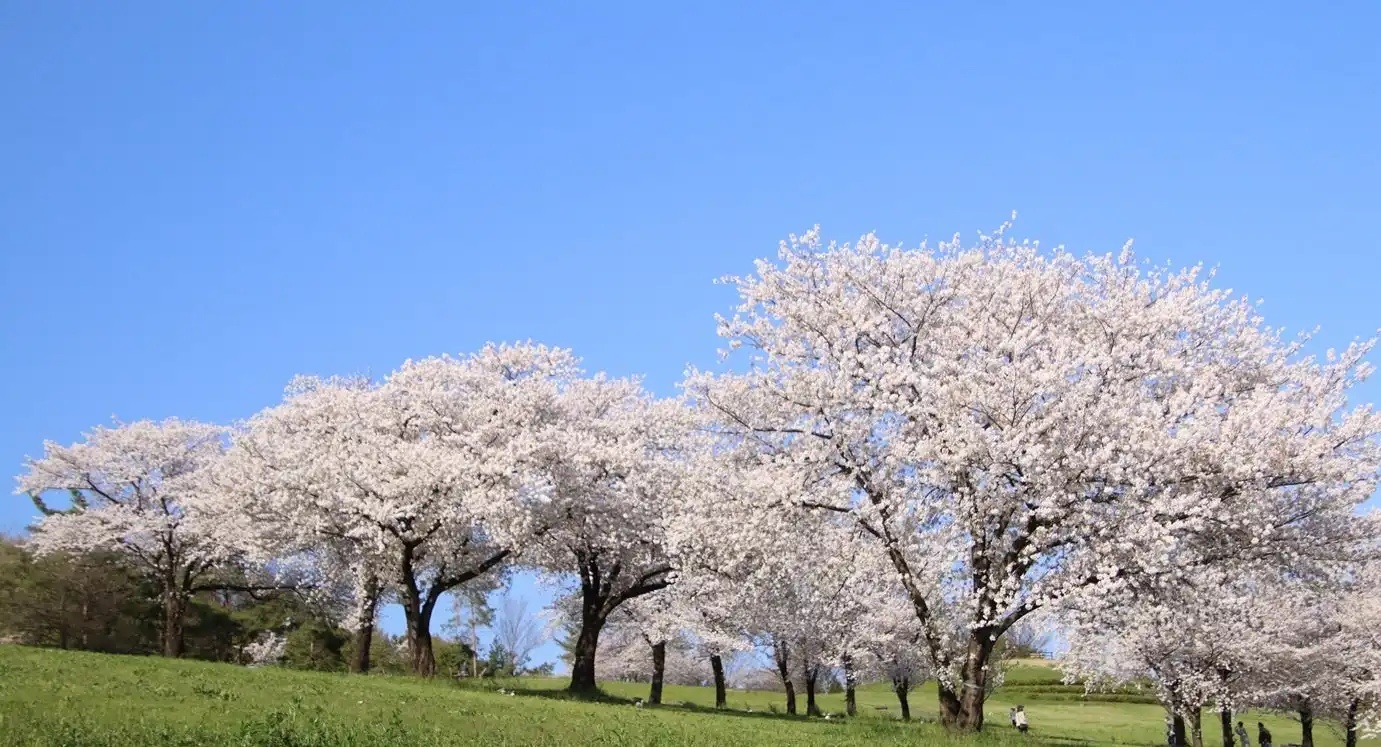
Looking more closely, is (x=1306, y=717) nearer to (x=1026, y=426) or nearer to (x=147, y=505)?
(x=1026, y=426)

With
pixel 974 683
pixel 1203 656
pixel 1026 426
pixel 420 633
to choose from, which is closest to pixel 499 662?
pixel 420 633

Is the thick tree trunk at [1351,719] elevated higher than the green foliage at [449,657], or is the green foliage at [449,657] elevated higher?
the green foliage at [449,657]

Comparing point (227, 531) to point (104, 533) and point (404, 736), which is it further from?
point (404, 736)

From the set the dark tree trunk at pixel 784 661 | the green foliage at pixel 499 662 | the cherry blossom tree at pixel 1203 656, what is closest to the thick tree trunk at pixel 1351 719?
the cherry blossom tree at pixel 1203 656

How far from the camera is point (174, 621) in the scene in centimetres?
5550

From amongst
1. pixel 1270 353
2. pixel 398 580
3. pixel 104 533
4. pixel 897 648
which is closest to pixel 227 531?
pixel 398 580

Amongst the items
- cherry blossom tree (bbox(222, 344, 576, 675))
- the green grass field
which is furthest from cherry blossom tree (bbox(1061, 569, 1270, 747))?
cherry blossom tree (bbox(222, 344, 576, 675))

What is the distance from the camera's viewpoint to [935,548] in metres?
26.4

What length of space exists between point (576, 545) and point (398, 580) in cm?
821

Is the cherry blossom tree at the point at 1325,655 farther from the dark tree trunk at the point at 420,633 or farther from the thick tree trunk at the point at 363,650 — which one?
the thick tree trunk at the point at 363,650

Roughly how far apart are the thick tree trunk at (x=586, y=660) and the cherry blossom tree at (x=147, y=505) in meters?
23.1

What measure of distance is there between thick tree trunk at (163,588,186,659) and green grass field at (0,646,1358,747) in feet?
89.8

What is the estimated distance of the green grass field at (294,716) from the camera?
15.7 metres

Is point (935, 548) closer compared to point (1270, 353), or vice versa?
point (935, 548)
